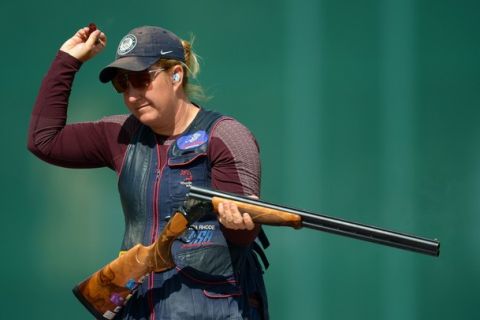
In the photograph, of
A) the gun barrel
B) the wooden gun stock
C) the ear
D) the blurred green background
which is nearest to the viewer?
the gun barrel

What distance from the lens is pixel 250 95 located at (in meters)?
4.98

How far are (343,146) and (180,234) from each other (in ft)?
6.09

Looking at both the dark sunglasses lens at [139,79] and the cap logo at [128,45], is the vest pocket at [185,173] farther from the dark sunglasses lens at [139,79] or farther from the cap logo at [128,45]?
Result: the cap logo at [128,45]

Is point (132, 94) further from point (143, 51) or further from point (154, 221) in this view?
point (154, 221)

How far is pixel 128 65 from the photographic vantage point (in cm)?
332

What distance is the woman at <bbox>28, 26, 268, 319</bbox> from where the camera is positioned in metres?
3.30

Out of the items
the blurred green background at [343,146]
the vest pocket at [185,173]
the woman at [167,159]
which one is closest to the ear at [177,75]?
the woman at [167,159]

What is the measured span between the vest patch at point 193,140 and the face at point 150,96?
0.30 feet

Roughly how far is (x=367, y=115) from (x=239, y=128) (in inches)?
65.4

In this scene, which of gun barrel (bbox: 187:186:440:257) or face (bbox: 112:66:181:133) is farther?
face (bbox: 112:66:181:133)

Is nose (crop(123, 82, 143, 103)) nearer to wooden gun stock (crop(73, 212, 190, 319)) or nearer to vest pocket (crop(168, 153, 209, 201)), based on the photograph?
vest pocket (crop(168, 153, 209, 201))

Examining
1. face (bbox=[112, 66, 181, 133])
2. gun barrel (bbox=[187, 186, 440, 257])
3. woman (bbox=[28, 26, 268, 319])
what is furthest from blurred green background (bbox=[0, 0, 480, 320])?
gun barrel (bbox=[187, 186, 440, 257])

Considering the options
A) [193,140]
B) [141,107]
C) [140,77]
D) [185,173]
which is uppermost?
[140,77]

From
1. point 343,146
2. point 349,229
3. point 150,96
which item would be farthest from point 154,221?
point 343,146
